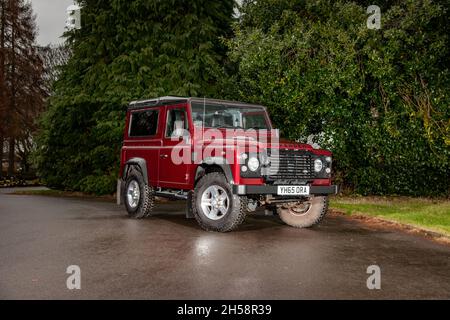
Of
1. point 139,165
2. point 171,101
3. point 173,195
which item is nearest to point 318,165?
point 173,195

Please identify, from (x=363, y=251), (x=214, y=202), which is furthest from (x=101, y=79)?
(x=363, y=251)

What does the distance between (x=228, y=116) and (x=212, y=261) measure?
4078 mm

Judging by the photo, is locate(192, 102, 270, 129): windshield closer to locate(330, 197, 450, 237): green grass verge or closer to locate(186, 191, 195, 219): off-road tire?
locate(186, 191, 195, 219): off-road tire

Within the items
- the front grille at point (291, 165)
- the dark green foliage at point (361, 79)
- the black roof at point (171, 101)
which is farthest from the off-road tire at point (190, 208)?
the dark green foliage at point (361, 79)

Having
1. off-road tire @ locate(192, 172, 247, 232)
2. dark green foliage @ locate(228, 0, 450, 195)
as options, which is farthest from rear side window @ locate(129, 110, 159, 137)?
dark green foliage @ locate(228, 0, 450, 195)

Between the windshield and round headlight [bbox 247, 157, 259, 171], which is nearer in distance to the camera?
round headlight [bbox 247, 157, 259, 171]

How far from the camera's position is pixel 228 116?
9617mm

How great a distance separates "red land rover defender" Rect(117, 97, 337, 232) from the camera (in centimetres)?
805

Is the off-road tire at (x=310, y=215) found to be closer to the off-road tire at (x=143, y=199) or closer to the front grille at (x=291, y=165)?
the front grille at (x=291, y=165)

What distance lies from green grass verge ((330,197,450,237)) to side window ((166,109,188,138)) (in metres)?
4.46

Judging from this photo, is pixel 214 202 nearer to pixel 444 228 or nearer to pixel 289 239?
pixel 289 239

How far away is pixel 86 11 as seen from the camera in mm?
18797

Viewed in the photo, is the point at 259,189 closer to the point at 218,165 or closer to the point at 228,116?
the point at 218,165

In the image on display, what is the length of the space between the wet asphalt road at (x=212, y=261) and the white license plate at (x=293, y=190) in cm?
68
